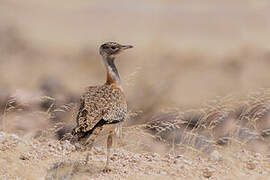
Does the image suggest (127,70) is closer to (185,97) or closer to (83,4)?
(185,97)

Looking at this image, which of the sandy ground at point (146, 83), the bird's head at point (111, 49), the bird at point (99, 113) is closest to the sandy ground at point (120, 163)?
the sandy ground at point (146, 83)

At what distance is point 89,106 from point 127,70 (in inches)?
270

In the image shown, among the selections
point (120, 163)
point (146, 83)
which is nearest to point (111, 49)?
point (120, 163)

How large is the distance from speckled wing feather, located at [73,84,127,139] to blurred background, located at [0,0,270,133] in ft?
1.74

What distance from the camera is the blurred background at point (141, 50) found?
1010cm

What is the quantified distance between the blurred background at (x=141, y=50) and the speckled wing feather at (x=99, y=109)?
529mm

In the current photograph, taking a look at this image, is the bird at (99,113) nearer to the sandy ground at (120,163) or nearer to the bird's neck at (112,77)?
the bird's neck at (112,77)

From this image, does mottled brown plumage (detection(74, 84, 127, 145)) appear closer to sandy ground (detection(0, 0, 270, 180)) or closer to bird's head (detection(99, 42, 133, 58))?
sandy ground (detection(0, 0, 270, 180))

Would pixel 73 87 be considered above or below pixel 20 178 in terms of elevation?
below

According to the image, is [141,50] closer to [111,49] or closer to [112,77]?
[111,49]

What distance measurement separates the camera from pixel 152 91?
928 centimetres

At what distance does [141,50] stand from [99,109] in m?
9.43

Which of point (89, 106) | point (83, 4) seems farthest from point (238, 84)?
point (83, 4)

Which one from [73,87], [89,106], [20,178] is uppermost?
[89,106]
